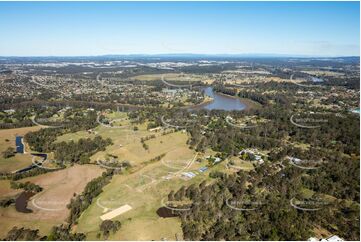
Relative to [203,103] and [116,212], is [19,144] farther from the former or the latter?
[203,103]

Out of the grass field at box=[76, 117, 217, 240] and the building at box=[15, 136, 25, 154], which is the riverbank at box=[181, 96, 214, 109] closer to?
the grass field at box=[76, 117, 217, 240]

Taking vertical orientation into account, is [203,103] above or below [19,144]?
below

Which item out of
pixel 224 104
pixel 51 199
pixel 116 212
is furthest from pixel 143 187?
pixel 224 104

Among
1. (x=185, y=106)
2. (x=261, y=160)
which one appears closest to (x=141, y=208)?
(x=261, y=160)

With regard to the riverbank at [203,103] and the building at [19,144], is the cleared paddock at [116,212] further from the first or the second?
the riverbank at [203,103]

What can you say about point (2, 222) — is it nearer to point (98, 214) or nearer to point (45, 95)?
point (98, 214)

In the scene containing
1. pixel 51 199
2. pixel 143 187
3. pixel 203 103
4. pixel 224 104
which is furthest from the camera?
pixel 203 103

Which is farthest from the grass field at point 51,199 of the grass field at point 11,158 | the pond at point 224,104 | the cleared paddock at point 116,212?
the pond at point 224,104

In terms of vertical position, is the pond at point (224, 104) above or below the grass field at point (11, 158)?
below
